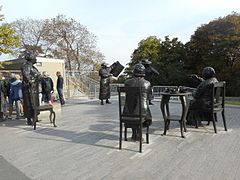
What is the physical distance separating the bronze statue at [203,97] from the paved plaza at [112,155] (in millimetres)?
373

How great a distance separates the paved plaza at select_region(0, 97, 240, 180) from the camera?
397 centimetres

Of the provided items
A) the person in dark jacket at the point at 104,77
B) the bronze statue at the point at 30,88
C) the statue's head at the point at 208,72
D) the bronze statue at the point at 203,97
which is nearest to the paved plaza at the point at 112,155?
the bronze statue at the point at 203,97

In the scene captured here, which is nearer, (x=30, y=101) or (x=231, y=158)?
(x=231, y=158)

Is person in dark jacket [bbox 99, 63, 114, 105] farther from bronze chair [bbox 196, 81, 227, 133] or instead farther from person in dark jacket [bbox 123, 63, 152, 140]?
person in dark jacket [bbox 123, 63, 152, 140]

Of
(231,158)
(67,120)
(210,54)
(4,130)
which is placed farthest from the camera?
(210,54)

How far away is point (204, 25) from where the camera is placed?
27.6m

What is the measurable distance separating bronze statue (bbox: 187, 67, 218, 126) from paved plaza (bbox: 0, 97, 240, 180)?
0.37 m

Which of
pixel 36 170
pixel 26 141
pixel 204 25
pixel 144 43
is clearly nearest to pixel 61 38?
pixel 144 43

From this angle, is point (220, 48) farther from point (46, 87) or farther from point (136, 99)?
point (136, 99)

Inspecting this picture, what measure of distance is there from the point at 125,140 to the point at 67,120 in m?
3.35

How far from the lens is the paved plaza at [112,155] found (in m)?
3.97

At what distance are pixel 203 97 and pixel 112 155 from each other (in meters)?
2.96

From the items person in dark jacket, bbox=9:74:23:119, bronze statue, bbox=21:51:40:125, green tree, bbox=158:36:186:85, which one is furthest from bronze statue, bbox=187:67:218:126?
green tree, bbox=158:36:186:85

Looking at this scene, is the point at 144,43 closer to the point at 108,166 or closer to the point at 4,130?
the point at 4,130
